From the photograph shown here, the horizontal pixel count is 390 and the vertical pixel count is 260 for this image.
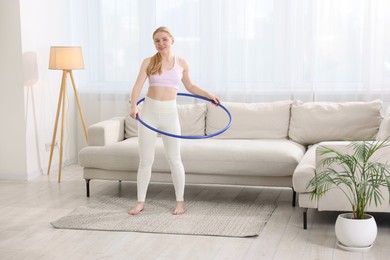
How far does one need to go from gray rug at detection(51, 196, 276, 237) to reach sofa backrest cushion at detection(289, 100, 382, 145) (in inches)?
31.4

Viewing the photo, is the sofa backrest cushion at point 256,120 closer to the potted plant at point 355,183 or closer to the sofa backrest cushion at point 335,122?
the sofa backrest cushion at point 335,122

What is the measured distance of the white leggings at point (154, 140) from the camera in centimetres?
498

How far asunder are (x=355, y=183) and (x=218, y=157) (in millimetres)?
1406

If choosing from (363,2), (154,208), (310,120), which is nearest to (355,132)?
(310,120)

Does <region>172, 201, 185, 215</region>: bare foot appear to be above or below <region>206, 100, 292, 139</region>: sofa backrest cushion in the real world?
below

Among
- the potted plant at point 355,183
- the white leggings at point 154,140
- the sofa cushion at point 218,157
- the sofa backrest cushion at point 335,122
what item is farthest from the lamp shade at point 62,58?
the potted plant at point 355,183

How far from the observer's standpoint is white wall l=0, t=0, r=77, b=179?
635 centimetres

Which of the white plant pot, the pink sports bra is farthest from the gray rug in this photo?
the pink sports bra

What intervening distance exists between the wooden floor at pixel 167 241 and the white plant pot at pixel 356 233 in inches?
2.1

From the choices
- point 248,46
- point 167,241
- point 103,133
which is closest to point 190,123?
point 103,133

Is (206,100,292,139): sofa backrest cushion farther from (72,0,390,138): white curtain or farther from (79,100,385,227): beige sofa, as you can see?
(72,0,390,138): white curtain

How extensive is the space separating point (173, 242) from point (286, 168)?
122 cm

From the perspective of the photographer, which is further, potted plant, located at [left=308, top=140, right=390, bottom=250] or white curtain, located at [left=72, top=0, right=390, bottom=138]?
white curtain, located at [left=72, top=0, right=390, bottom=138]

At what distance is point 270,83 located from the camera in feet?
22.3
